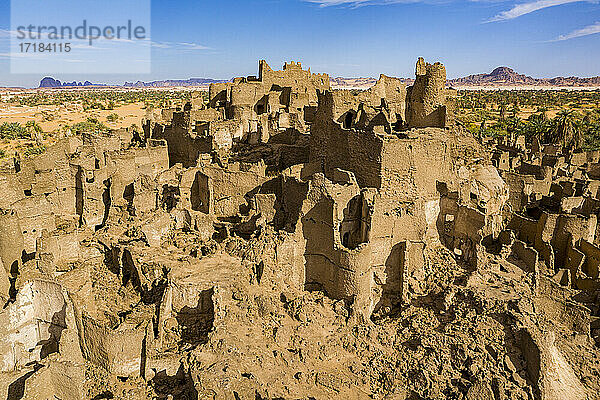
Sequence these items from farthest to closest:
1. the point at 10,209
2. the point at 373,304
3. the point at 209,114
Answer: the point at 209,114, the point at 10,209, the point at 373,304

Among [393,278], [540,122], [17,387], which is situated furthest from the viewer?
[540,122]

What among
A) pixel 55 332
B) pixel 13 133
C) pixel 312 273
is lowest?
pixel 55 332

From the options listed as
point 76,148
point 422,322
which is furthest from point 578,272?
point 76,148

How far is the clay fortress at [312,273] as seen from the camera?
1144 centimetres

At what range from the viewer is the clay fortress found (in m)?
11.4

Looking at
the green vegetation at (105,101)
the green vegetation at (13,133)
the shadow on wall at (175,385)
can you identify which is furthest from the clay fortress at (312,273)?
the green vegetation at (105,101)

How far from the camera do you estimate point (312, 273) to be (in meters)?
15.2

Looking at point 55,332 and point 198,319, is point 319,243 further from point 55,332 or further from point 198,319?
point 55,332

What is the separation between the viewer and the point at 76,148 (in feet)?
84.8

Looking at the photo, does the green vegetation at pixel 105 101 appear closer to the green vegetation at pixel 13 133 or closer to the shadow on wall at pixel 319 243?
the green vegetation at pixel 13 133

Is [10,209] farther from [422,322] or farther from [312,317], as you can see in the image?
[422,322]

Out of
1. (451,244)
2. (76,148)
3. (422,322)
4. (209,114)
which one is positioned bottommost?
(422,322)

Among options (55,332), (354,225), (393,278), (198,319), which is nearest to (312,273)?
(354,225)

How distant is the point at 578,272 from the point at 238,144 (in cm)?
1682
